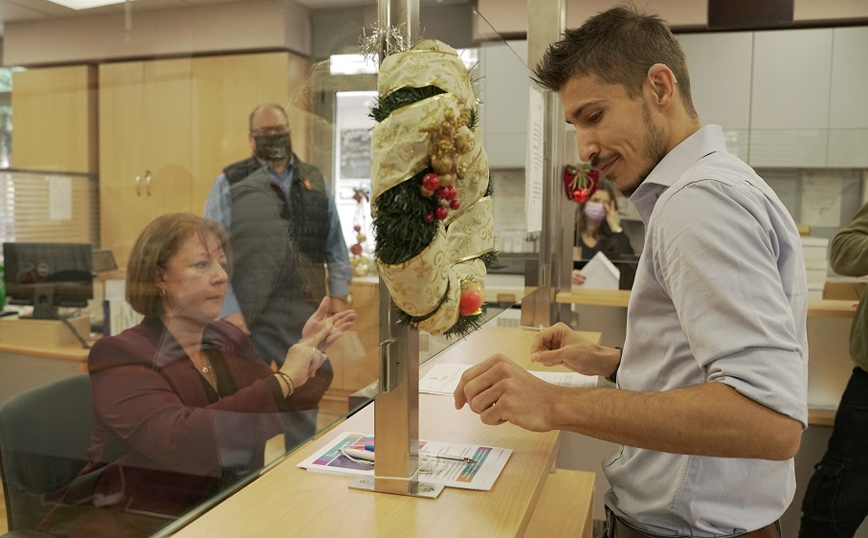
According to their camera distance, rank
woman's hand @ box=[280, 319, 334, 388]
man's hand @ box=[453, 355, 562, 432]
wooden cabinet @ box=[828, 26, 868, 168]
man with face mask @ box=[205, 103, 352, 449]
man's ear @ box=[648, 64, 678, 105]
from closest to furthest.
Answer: man with face mask @ box=[205, 103, 352, 449]
woman's hand @ box=[280, 319, 334, 388]
man's hand @ box=[453, 355, 562, 432]
man's ear @ box=[648, 64, 678, 105]
wooden cabinet @ box=[828, 26, 868, 168]

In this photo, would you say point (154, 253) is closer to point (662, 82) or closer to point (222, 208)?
point (222, 208)

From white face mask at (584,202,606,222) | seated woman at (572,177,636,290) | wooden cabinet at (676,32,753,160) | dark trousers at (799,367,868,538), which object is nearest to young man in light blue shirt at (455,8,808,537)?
dark trousers at (799,367,868,538)

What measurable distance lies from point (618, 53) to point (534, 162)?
40.7 inches

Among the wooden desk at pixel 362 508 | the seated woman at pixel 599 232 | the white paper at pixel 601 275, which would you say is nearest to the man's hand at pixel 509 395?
the wooden desk at pixel 362 508

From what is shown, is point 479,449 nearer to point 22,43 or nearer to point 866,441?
point 22,43

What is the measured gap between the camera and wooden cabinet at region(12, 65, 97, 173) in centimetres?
47

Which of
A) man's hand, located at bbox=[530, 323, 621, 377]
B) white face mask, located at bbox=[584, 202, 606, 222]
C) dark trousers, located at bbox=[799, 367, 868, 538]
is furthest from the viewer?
white face mask, located at bbox=[584, 202, 606, 222]

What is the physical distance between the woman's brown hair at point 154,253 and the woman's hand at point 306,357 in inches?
6.8

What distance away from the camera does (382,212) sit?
780 millimetres

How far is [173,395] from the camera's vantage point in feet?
2.10

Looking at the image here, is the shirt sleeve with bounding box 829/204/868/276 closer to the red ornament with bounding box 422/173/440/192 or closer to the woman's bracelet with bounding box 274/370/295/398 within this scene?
the red ornament with bounding box 422/173/440/192

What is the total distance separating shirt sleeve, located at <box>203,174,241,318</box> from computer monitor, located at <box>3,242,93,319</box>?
0.12 metres

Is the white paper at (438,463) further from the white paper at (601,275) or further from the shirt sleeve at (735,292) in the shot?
the white paper at (601,275)

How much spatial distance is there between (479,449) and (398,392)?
244mm
